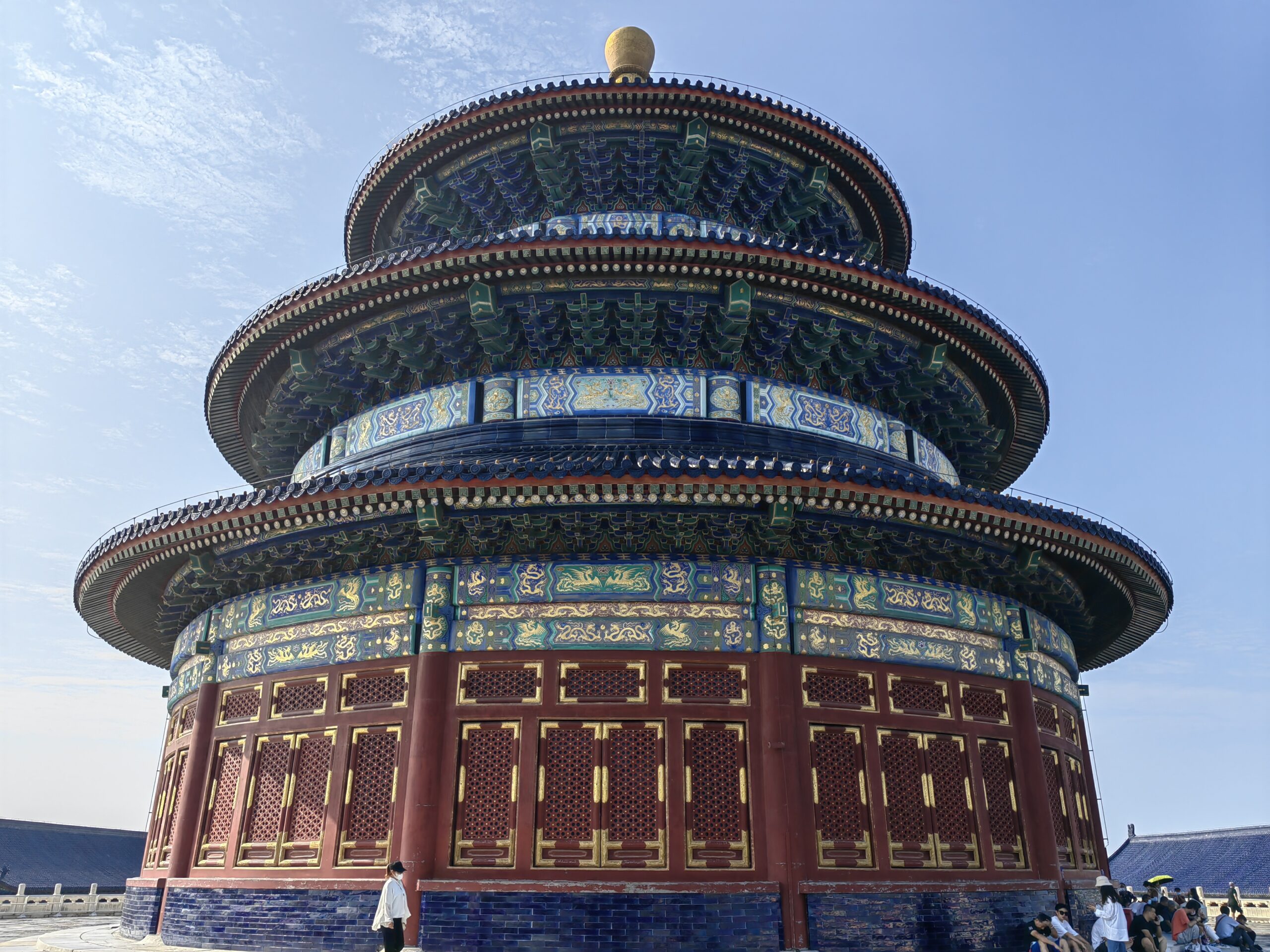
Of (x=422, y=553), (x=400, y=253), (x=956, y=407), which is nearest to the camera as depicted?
(x=422, y=553)

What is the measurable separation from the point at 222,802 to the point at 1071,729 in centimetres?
1372

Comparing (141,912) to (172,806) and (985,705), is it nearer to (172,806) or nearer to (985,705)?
(172,806)

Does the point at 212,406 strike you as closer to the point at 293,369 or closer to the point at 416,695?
the point at 293,369

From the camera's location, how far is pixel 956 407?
19406mm

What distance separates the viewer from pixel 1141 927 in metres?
14.1

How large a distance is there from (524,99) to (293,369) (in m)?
6.98

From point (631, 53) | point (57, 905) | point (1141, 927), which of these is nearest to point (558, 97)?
point (631, 53)

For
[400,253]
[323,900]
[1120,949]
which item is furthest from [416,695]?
[1120,949]

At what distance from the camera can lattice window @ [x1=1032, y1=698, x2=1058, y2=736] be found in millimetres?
16078

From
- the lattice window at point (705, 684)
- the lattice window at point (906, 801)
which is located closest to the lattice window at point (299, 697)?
the lattice window at point (705, 684)

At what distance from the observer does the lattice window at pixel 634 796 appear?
12.7 meters

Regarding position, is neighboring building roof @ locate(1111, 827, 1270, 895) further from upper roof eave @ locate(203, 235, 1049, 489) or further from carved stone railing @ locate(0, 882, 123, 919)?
carved stone railing @ locate(0, 882, 123, 919)

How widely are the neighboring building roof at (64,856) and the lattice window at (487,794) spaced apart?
38.1 m

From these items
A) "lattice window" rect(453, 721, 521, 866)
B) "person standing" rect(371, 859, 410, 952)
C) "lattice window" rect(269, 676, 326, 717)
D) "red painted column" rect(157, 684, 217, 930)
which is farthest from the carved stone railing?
"person standing" rect(371, 859, 410, 952)
